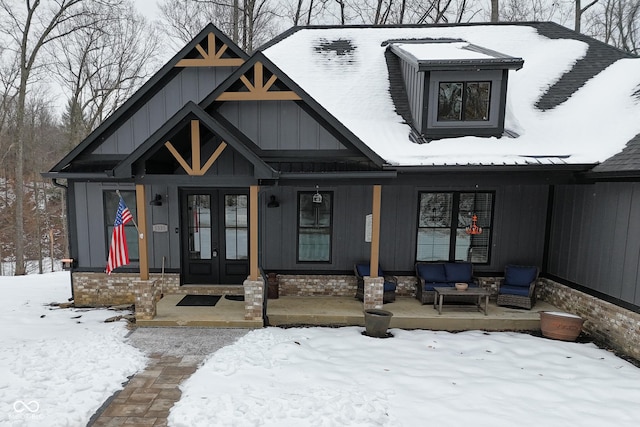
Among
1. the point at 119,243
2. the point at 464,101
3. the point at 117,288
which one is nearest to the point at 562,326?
the point at 464,101

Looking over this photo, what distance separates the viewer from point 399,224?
8.84 meters

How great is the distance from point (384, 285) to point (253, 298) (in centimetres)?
296

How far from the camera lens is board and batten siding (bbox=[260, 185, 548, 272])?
28.7 ft

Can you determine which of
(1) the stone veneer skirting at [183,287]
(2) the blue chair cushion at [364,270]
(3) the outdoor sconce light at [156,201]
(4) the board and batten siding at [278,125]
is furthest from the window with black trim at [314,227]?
(3) the outdoor sconce light at [156,201]

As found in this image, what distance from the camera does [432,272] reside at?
863 cm

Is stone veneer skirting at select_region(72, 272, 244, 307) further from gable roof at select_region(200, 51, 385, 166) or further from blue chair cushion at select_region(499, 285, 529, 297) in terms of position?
blue chair cushion at select_region(499, 285, 529, 297)

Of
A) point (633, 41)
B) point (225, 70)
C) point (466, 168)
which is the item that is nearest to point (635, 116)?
point (466, 168)

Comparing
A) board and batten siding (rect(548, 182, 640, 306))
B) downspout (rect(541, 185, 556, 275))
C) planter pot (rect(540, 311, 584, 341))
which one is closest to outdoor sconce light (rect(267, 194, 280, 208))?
planter pot (rect(540, 311, 584, 341))

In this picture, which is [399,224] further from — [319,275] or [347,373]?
[347,373]

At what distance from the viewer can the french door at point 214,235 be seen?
871 centimetres

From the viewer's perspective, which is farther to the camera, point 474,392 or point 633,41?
point 633,41

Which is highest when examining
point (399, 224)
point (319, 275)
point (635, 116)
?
point (635, 116)

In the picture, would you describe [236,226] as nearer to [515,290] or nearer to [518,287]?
[515,290]

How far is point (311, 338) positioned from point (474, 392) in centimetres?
288
